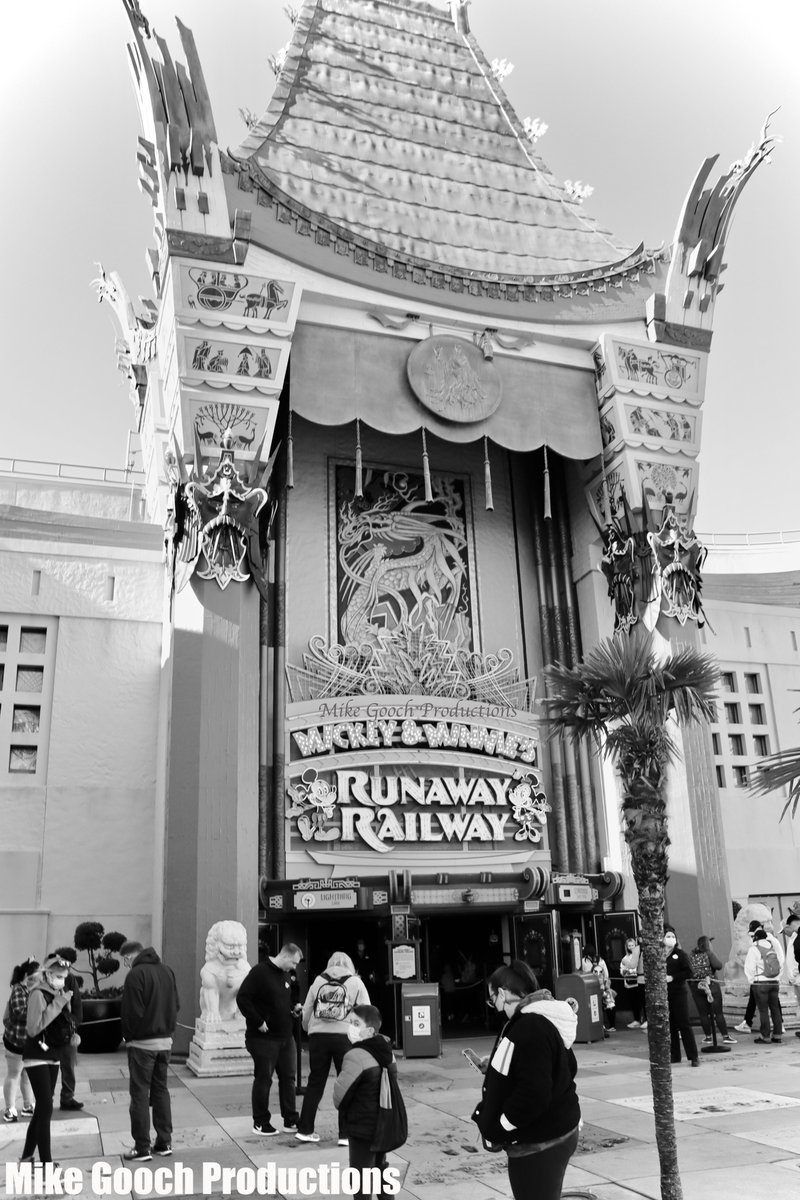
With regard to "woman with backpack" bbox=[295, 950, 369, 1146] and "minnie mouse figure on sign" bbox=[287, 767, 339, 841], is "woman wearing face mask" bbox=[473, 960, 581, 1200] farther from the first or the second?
"minnie mouse figure on sign" bbox=[287, 767, 339, 841]

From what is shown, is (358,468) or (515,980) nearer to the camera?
(515,980)

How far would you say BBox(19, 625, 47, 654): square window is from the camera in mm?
19656

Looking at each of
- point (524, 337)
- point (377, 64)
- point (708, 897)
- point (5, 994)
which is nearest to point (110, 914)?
point (5, 994)

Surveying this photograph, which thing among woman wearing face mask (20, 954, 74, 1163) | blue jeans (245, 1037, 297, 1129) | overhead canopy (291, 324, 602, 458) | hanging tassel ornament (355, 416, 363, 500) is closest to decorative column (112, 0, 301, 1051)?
overhead canopy (291, 324, 602, 458)

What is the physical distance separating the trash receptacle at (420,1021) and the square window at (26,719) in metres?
9.22

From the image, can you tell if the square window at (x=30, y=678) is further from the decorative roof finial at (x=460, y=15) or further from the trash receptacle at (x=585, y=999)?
the decorative roof finial at (x=460, y=15)

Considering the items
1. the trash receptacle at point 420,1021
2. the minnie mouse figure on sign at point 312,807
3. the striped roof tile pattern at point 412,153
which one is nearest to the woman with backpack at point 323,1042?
the trash receptacle at point 420,1021

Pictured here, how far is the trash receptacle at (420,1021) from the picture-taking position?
14.4 m

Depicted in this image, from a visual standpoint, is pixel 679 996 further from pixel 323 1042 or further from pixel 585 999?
pixel 323 1042

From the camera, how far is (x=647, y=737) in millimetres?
8797

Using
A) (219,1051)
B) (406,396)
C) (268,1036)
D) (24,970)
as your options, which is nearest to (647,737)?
(268,1036)

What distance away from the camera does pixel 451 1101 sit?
10.8 meters

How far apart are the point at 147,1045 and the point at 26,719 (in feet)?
40.9

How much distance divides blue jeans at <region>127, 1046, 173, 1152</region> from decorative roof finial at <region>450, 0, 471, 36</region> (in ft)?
93.1
